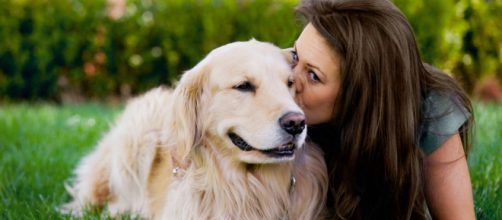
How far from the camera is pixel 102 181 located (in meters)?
4.56

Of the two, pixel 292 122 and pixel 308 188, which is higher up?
pixel 292 122

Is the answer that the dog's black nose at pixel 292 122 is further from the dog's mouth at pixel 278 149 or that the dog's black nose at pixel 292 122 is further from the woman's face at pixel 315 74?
the woman's face at pixel 315 74

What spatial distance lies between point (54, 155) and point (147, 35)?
11.6 ft

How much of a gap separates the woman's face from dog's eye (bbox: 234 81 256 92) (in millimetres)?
242

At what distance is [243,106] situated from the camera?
3.08 metres

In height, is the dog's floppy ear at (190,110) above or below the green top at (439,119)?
above

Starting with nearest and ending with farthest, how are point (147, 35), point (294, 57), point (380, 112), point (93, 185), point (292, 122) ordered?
point (292, 122)
point (380, 112)
point (294, 57)
point (93, 185)
point (147, 35)

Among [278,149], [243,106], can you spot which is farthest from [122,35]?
[278,149]

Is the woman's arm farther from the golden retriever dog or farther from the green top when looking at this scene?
the golden retriever dog

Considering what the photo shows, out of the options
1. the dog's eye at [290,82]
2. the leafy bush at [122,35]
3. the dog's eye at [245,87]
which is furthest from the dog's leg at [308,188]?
the leafy bush at [122,35]

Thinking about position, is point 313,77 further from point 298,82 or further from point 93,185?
point 93,185

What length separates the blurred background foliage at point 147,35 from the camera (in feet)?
28.2

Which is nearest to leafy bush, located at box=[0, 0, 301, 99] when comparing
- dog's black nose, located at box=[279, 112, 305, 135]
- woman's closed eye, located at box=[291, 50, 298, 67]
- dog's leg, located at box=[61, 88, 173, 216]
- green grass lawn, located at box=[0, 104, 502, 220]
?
green grass lawn, located at box=[0, 104, 502, 220]

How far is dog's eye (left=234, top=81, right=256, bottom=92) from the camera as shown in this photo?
122 inches
